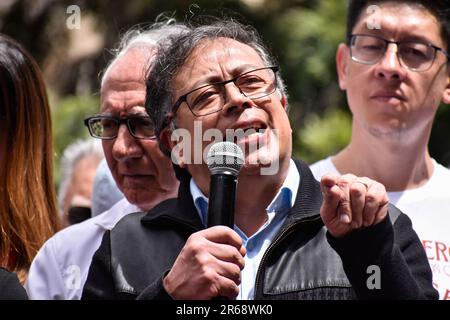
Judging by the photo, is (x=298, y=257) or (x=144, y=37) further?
(x=144, y=37)

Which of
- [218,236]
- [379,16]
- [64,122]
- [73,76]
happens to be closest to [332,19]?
[64,122]

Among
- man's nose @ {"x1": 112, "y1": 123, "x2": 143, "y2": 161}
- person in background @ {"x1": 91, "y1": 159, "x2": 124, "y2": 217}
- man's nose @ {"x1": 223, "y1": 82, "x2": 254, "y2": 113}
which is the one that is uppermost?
man's nose @ {"x1": 223, "y1": 82, "x2": 254, "y2": 113}

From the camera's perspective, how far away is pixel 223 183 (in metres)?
2.63

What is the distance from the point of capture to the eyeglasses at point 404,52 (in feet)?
13.3

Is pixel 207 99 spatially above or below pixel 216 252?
above

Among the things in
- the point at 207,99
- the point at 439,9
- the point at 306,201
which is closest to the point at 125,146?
the point at 207,99

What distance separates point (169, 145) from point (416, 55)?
1.25 m

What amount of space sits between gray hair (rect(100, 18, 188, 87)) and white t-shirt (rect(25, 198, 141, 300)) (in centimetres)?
56

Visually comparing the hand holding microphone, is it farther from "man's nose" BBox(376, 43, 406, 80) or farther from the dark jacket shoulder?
"man's nose" BBox(376, 43, 406, 80)

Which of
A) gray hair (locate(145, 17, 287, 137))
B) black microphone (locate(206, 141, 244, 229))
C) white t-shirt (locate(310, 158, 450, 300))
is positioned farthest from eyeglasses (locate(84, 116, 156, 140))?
black microphone (locate(206, 141, 244, 229))

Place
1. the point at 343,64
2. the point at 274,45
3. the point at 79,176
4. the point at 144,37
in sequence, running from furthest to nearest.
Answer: the point at 274,45 → the point at 79,176 → the point at 343,64 → the point at 144,37

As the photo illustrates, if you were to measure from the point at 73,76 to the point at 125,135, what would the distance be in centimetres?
788

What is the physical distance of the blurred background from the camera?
8.44 m

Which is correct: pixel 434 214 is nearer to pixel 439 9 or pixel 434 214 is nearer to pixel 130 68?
pixel 439 9
